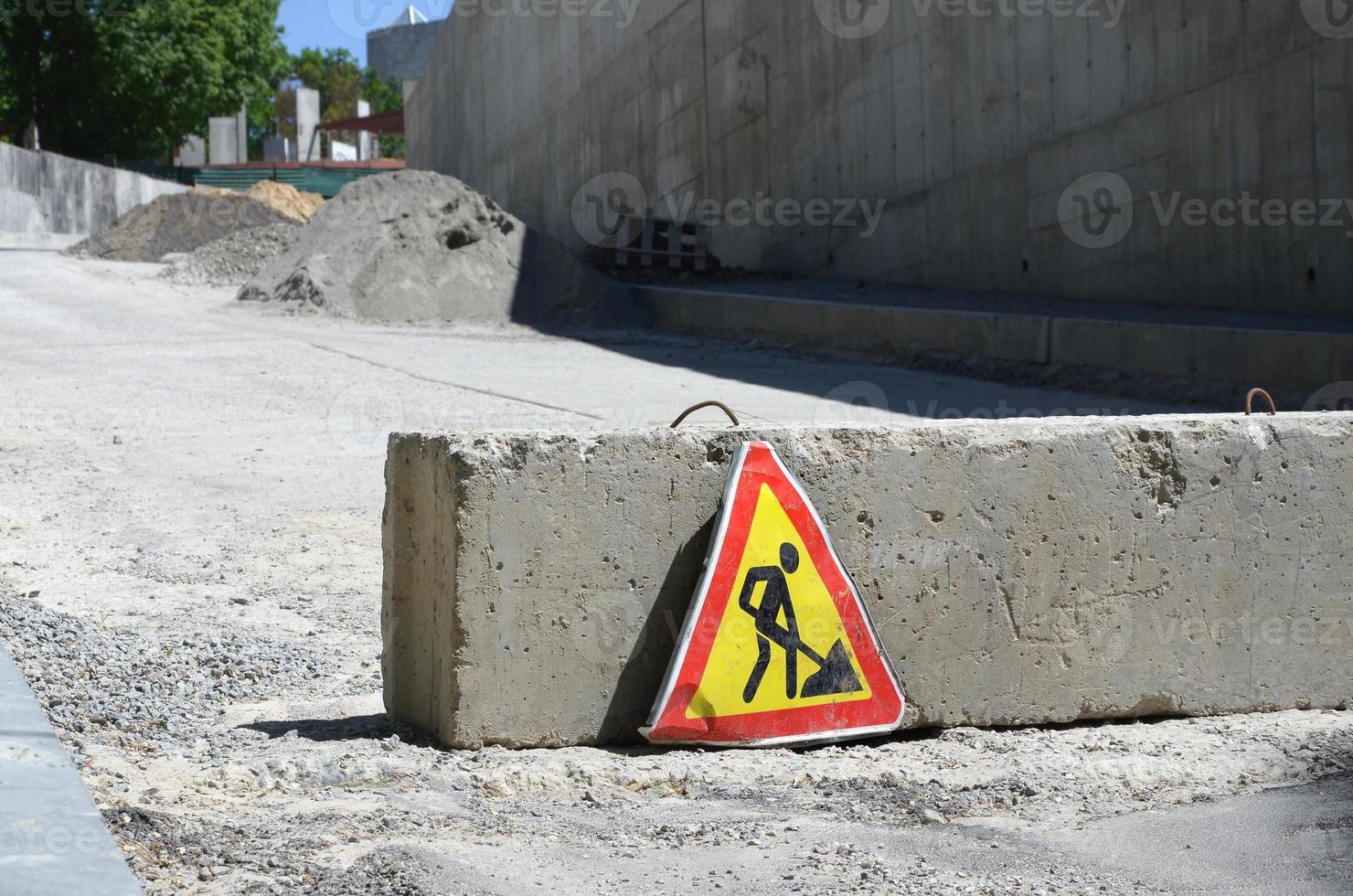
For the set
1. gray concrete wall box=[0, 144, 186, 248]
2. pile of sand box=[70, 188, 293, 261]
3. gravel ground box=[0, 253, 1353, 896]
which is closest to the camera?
gravel ground box=[0, 253, 1353, 896]

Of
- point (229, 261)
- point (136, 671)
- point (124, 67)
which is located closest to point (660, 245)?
point (229, 261)

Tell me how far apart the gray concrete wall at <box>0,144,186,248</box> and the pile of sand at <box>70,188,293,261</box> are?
14.1ft

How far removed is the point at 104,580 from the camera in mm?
5656

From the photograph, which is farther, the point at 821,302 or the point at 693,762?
the point at 821,302

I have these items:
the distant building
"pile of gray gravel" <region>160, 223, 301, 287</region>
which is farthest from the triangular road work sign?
the distant building

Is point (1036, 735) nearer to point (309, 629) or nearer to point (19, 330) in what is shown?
point (309, 629)

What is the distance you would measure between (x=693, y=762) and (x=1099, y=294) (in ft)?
37.8

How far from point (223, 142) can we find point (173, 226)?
40.8 metres

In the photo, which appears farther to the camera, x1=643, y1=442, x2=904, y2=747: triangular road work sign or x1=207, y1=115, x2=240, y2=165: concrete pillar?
x1=207, y1=115, x2=240, y2=165: concrete pillar

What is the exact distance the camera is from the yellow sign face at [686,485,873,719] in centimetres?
364

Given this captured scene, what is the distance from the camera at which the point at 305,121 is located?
7544 centimetres

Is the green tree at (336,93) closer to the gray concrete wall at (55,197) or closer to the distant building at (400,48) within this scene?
the distant building at (400,48)

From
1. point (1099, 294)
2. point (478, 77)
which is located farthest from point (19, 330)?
point (478, 77)

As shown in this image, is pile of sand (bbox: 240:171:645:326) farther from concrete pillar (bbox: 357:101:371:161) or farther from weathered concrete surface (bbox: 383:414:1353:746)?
concrete pillar (bbox: 357:101:371:161)
